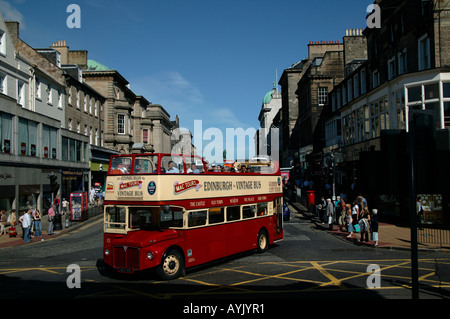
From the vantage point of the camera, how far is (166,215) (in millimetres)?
11648

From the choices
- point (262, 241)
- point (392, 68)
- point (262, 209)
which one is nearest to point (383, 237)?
point (262, 241)

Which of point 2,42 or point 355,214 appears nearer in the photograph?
point 355,214

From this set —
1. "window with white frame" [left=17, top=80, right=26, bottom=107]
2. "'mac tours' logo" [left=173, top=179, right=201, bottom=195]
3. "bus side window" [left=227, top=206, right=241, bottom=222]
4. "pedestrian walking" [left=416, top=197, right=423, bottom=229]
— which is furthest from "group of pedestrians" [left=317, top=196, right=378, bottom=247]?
"window with white frame" [left=17, top=80, right=26, bottom=107]

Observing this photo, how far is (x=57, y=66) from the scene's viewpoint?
38.9 m

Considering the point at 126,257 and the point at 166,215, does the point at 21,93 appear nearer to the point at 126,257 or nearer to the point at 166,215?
the point at 166,215

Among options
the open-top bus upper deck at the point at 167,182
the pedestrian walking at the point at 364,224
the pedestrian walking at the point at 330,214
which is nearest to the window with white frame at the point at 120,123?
the pedestrian walking at the point at 330,214

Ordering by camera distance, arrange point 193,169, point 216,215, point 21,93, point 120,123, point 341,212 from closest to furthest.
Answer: point 193,169 → point 216,215 → point 341,212 → point 21,93 → point 120,123

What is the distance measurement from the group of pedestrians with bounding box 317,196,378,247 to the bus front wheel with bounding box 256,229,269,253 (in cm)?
493

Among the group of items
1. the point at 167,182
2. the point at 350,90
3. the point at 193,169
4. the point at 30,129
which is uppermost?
the point at 350,90

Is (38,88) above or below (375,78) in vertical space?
above

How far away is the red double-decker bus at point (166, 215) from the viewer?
1091 centimetres

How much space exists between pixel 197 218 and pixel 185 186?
1189 mm

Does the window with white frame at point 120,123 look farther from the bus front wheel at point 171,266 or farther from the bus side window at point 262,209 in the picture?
the bus front wheel at point 171,266

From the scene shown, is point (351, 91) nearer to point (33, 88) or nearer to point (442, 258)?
point (442, 258)
